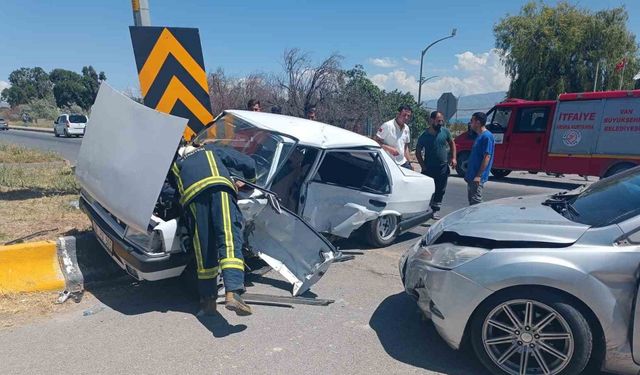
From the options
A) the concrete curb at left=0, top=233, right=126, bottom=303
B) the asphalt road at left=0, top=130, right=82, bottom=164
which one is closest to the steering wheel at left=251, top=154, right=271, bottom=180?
the concrete curb at left=0, top=233, right=126, bottom=303

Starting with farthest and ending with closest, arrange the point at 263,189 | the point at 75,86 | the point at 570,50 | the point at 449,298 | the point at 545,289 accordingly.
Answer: the point at 75,86 → the point at 570,50 → the point at 263,189 → the point at 449,298 → the point at 545,289

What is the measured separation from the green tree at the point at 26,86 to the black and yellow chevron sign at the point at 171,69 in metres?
96.8

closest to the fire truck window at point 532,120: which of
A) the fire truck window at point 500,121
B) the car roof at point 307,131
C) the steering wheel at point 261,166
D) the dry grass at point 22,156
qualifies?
the fire truck window at point 500,121

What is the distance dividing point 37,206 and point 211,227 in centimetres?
399

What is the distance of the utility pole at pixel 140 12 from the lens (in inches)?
205

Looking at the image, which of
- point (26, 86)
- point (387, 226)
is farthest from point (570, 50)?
point (26, 86)

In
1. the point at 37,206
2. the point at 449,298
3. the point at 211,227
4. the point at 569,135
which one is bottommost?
the point at 37,206

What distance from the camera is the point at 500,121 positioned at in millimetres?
13820

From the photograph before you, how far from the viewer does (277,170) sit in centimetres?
467

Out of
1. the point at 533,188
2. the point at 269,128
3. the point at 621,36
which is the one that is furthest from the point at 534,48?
the point at 269,128

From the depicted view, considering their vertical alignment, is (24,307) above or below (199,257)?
below

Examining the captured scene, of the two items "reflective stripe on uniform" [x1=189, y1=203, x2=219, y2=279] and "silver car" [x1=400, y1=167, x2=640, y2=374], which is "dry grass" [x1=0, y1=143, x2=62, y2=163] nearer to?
"reflective stripe on uniform" [x1=189, y1=203, x2=219, y2=279]

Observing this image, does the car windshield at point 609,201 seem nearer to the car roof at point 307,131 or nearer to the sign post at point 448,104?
the car roof at point 307,131

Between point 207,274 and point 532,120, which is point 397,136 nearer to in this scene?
point 207,274
